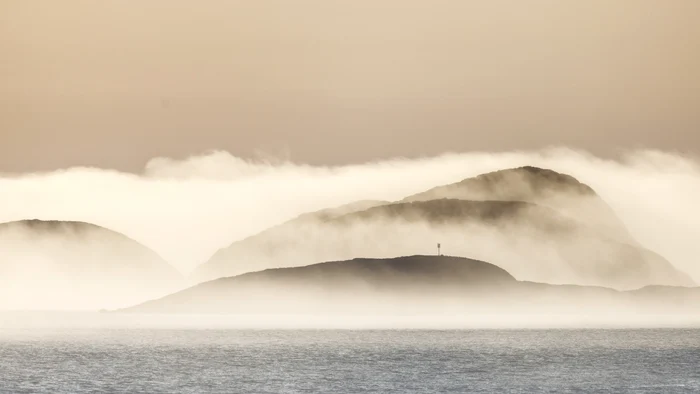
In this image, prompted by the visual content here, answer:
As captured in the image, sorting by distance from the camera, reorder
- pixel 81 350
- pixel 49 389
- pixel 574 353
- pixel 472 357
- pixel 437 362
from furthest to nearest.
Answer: pixel 81 350 < pixel 574 353 < pixel 472 357 < pixel 437 362 < pixel 49 389

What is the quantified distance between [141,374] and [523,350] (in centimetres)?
7663

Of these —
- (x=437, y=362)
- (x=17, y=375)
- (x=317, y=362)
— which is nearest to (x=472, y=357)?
(x=437, y=362)

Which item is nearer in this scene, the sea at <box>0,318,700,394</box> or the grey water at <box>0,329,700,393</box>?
the sea at <box>0,318,700,394</box>

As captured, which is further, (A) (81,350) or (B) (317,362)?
(A) (81,350)

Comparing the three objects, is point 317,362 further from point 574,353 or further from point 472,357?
point 574,353

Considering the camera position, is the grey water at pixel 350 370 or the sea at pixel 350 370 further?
the grey water at pixel 350 370

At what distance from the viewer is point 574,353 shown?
176 meters

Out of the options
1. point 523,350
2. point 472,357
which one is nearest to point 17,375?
point 472,357

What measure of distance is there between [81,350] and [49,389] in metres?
77.8

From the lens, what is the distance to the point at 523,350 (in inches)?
7259

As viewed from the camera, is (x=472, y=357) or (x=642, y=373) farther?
(x=472, y=357)

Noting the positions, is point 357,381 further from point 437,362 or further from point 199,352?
point 199,352

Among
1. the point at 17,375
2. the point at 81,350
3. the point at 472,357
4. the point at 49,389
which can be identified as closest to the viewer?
the point at 49,389

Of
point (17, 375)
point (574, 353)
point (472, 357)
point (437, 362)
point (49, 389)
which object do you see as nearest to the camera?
point (49, 389)
